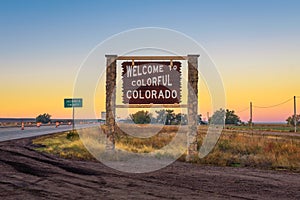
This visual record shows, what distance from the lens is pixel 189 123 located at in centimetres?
1833

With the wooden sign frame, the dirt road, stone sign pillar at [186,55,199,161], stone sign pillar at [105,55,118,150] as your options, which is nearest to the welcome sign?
the wooden sign frame

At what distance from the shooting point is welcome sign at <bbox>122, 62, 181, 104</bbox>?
18.7m

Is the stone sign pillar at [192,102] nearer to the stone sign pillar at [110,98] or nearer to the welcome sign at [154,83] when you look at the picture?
the welcome sign at [154,83]

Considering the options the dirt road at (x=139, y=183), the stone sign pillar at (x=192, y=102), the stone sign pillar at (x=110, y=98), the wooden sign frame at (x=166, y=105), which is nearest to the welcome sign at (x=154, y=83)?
the wooden sign frame at (x=166, y=105)

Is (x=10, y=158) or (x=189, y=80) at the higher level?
(x=189, y=80)

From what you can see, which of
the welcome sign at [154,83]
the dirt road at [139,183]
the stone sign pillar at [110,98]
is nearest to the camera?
the dirt road at [139,183]

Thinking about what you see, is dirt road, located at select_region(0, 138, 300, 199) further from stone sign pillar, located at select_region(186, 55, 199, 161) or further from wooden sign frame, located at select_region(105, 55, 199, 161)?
wooden sign frame, located at select_region(105, 55, 199, 161)

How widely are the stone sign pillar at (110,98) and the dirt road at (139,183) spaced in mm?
4337

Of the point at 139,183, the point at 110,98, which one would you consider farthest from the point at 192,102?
the point at 139,183

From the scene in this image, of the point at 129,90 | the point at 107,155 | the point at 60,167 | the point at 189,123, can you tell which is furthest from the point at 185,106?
the point at 60,167

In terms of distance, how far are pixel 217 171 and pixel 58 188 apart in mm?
6138

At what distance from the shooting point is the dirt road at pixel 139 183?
923cm

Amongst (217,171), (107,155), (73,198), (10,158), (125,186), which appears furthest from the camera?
(107,155)

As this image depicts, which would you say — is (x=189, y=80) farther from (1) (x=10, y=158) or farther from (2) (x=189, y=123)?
(1) (x=10, y=158)
